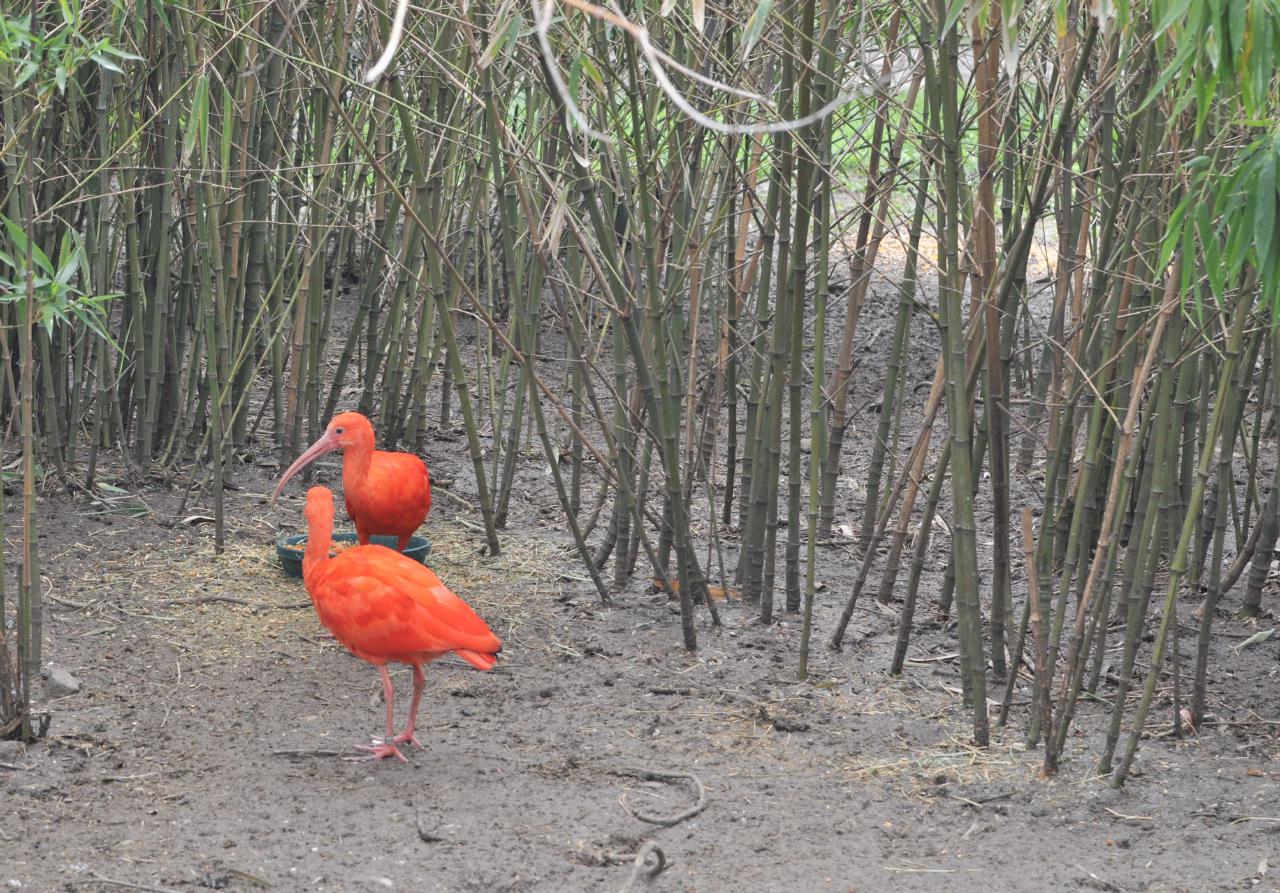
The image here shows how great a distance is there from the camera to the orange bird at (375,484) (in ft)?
14.8

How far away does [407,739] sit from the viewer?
11.1ft

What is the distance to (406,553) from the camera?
4676mm

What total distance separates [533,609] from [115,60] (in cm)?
231

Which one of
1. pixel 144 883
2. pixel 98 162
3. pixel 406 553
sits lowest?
pixel 144 883

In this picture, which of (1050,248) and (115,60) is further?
(1050,248)

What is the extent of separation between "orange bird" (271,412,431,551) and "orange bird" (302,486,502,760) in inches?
40.2

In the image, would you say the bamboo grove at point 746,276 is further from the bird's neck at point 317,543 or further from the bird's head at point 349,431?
the bird's neck at point 317,543

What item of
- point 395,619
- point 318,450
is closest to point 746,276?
point 318,450

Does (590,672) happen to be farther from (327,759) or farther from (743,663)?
(327,759)

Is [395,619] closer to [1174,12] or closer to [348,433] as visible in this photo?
[348,433]

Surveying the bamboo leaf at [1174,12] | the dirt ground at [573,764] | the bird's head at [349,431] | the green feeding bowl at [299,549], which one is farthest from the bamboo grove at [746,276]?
the bird's head at [349,431]

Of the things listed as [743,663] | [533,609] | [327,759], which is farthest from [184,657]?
[743,663]

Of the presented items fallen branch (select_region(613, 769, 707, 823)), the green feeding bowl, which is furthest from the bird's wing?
fallen branch (select_region(613, 769, 707, 823))

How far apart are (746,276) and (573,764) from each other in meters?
2.24
